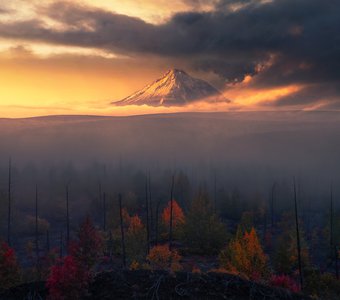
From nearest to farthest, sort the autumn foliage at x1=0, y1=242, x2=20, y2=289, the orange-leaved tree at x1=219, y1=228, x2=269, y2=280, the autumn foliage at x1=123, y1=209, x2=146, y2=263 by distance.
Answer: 1. the autumn foliage at x1=0, y1=242, x2=20, y2=289
2. the orange-leaved tree at x1=219, y1=228, x2=269, y2=280
3. the autumn foliage at x1=123, y1=209, x2=146, y2=263

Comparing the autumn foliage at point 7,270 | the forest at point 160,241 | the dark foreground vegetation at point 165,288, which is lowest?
the forest at point 160,241

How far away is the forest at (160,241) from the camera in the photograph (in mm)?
34750

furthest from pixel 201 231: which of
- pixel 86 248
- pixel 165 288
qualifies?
pixel 165 288

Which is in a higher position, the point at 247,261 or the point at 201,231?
the point at 247,261

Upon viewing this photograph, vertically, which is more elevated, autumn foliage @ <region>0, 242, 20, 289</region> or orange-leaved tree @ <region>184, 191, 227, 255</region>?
autumn foliage @ <region>0, 242, 20, 289</region>

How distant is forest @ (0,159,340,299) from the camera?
1368 inches

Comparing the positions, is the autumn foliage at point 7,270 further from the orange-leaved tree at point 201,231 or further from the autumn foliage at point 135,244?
the orange-leaved tree at point 201,231

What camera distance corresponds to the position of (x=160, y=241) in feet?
269

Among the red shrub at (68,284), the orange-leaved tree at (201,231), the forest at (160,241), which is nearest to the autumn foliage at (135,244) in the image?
the forest at (160,241)

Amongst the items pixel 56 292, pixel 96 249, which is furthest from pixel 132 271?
pixel 96 249

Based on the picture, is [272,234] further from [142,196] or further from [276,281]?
[276,281]

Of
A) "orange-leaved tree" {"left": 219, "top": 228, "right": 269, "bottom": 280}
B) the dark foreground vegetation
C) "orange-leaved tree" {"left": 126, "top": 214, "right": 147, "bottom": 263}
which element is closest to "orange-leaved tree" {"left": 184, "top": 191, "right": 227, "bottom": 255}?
"orange-leaved tree" {"left": 126, "top": 214, "right": 147, "bottom": 263}

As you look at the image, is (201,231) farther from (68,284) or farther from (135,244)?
(68,284)

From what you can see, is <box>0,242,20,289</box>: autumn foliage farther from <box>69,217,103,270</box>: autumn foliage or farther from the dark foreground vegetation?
the dark foreground vegetation
